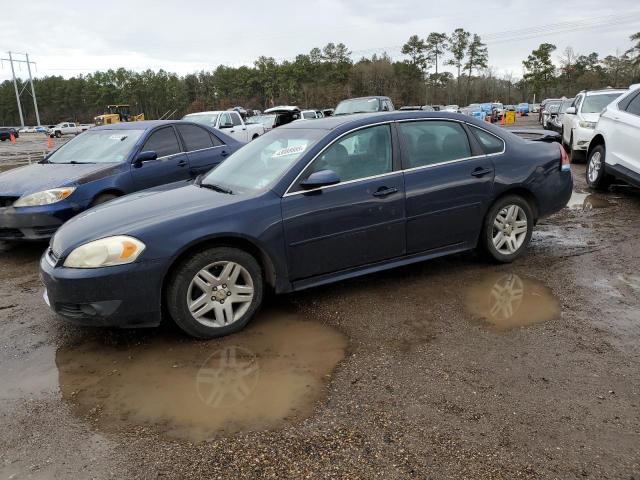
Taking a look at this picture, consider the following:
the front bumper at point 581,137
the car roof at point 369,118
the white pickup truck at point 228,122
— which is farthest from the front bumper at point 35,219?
the front bumper at point 581,137

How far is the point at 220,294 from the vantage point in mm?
3793

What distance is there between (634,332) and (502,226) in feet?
5.43

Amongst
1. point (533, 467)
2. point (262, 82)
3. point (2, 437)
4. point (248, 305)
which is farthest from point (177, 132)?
point (262, 82)

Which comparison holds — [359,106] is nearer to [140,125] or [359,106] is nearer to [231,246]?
[140,125]

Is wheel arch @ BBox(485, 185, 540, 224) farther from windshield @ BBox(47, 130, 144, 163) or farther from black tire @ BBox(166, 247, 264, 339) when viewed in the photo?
windshield @ BBox(47, 130, 144, 163)

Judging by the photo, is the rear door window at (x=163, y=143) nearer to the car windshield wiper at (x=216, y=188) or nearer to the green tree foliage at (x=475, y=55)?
the car windshield wiper at (x=216, y=188)

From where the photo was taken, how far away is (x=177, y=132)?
24.7ft

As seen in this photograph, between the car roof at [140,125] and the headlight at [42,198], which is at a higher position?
the car roof at [140,125]

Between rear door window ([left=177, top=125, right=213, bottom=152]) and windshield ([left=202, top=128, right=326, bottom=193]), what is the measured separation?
285cm

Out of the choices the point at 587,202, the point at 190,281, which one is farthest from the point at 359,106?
the point at 190,281

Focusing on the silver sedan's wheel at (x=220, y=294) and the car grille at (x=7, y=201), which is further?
the car grille at (x=7, y=201)

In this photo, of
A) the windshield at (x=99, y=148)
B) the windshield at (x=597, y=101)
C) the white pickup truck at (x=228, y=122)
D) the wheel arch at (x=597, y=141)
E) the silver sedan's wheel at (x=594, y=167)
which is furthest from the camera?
the white pickup truck at (x=228, y=122)

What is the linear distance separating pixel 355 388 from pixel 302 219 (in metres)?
1.44

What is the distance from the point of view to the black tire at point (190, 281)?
144 inches
